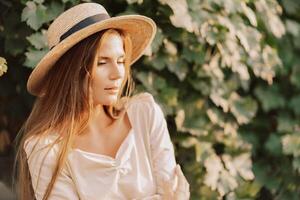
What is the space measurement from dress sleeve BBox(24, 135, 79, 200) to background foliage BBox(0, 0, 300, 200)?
0.61 m

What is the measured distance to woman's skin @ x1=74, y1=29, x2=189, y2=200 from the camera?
8.44ft

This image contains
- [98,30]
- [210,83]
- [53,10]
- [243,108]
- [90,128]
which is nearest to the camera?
[98,30]

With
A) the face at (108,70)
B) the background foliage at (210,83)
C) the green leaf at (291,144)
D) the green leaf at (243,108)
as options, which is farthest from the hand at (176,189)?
the green leaf at (291,144)

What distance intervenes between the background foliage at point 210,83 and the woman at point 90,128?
0.53 meters

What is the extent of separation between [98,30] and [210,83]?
126cm

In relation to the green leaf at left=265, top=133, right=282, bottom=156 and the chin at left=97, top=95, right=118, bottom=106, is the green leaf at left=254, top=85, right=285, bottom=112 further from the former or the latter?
the chin at left=97, top=95, right=118, bottom=106

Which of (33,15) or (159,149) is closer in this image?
(159,149)

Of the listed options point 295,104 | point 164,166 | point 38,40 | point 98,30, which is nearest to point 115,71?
point 98,30

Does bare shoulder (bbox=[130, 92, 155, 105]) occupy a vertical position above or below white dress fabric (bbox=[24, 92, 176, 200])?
above

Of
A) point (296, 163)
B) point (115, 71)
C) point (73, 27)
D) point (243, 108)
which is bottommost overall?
point (296, 163)

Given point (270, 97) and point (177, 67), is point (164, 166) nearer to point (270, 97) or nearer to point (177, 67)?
point (177, 67)

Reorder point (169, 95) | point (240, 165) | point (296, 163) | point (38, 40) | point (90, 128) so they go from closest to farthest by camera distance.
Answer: point (90, 128) < point (38, 40) < point (169, 95) < point (240, 165) < point (296, 163)

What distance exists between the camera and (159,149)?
271cm

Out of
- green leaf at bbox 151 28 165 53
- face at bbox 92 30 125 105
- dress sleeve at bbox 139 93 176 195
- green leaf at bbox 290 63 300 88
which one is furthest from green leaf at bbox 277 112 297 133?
face at bbox 92 30 125 105
